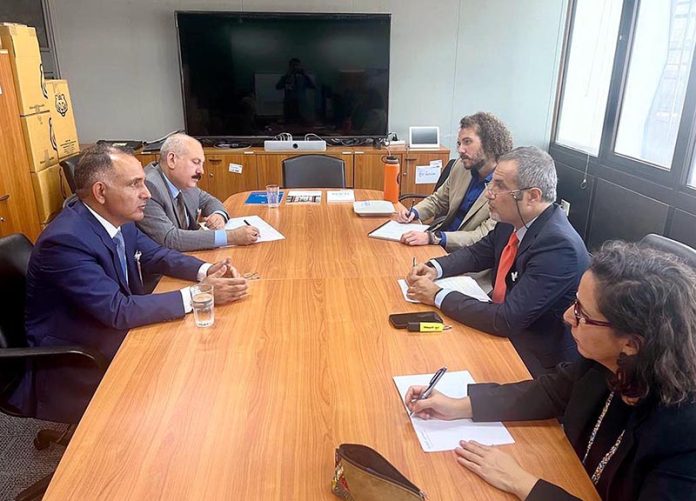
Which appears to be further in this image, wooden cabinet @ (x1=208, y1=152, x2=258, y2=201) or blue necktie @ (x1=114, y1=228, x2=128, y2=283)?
wooden cabinet @ (x1=208, y1=152, x2=258, y2=201)

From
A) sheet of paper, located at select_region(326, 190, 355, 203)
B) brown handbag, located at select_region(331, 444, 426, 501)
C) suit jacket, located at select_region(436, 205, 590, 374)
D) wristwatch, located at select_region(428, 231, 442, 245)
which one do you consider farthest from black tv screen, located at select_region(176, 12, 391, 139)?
brown handbag, located at select_region(331, 444, 426, 501)

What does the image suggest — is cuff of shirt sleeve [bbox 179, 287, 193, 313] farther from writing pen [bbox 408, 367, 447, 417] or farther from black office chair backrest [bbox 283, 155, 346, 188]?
black office chair backrest [bbox 283, 155, 346, 188]

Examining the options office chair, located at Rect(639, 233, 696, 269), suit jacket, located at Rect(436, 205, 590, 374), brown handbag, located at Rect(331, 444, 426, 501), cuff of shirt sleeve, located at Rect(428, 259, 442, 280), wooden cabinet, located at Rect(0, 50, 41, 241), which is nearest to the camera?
brown handbag, located at Rect(331, 444, 426, 501)

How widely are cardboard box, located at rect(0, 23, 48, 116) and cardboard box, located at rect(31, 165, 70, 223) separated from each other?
443mm

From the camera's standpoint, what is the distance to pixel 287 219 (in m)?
2.66

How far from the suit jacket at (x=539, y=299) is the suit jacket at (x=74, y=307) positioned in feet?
3.04

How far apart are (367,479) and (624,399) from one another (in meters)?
0.54

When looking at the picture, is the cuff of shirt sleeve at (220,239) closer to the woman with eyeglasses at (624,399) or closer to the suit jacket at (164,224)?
the suit jacket at (164,224)

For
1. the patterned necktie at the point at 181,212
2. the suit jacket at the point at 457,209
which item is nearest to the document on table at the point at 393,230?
the suit jacket at the point at 457,209

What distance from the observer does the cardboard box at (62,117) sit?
3.92 meters

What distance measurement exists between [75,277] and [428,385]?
110 centimetres

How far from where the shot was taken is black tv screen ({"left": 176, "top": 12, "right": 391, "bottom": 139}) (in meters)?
4.40

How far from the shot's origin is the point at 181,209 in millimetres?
2555

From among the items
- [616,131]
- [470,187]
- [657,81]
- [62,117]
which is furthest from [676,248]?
[62,117]
